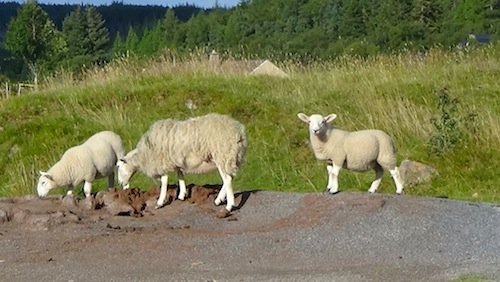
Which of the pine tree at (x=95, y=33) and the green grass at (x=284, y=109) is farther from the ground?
the green grass at (x=284, y=109)

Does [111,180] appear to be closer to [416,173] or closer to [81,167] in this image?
[81,167]

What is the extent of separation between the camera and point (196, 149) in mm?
12320

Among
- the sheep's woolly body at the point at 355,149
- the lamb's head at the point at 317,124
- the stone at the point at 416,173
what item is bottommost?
the stone at the point at 416,173

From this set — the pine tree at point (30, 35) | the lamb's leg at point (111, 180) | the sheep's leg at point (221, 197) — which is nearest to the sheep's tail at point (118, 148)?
the lamb's leg at point (111, 180)

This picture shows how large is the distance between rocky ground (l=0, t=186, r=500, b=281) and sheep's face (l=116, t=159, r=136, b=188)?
2.05ft

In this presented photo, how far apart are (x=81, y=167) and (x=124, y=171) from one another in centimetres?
99

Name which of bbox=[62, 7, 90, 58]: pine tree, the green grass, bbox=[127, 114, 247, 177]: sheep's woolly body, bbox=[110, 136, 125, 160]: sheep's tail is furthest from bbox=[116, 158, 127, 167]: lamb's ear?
bbox=[62, 7, 90, 58]: pine tree

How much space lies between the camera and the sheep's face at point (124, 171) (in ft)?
44.7

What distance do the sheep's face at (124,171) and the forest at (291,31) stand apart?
86.8 ft

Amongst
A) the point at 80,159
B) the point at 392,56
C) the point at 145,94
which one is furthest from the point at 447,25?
the point at 80,159

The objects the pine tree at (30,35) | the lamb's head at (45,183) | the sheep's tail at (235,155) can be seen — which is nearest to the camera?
the sheep's tail at (235,155)

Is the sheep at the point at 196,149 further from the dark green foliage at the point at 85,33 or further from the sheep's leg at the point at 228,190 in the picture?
the dark green foliage at the point at 85,33

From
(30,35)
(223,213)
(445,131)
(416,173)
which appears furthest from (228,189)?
(30,35)

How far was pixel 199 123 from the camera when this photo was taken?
12.4 m
